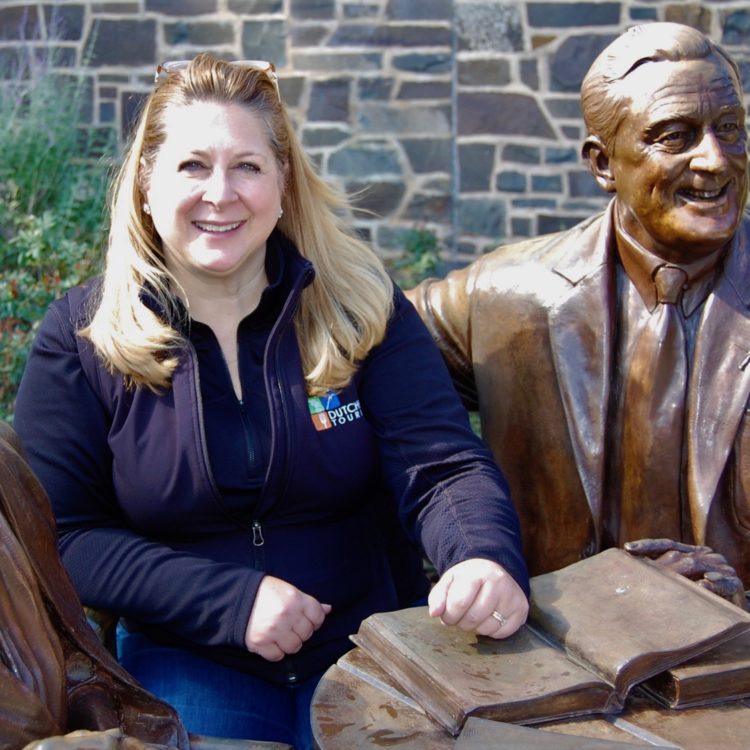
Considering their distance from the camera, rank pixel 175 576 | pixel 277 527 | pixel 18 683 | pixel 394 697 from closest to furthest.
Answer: pixel 18 683
pixel 394 697
pixel 175 576
pixel 277 527

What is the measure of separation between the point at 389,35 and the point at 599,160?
6219mm

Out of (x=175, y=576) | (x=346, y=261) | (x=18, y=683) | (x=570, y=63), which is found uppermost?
(x=570, y=63)

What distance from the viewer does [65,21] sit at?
9.09m

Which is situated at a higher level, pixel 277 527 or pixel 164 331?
pixel 164 331

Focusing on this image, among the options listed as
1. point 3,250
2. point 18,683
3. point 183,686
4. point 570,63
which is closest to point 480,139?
point 570,63

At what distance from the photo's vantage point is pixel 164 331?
99.7 inches

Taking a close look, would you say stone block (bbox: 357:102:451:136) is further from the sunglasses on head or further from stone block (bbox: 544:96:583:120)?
the sunglasses on head

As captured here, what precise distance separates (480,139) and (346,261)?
618 cm

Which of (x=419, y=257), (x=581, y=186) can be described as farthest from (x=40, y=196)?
(x=581, y=186)

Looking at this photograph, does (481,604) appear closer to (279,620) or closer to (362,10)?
(279,620)

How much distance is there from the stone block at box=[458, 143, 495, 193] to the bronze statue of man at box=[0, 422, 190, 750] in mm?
7121

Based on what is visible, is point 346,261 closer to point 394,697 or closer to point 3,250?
point 394,697

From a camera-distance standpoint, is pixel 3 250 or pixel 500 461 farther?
pixel 3 250

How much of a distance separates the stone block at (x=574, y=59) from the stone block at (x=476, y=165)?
63 cm
